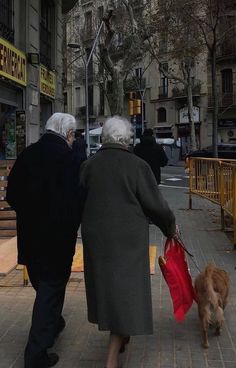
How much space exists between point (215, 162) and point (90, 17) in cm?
3469

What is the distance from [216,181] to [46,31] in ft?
25.3

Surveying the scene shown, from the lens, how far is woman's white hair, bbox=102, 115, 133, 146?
3621 millimetres

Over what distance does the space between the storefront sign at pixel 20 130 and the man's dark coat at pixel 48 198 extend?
8.77m

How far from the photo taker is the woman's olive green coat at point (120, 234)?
349 centimetres

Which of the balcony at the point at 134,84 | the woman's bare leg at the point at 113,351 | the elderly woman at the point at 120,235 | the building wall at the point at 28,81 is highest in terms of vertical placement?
the balcony at the point at 134,84

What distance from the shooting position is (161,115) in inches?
1959

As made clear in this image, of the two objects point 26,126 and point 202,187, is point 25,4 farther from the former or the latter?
point 202,187

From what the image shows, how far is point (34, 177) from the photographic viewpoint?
370cm

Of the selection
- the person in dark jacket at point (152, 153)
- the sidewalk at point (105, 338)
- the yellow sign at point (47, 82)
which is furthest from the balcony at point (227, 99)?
the sidewalk at point (105, 338)

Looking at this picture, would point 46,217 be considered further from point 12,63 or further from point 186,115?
point 186,115

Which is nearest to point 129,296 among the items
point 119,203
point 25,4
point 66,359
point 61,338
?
point 119,203

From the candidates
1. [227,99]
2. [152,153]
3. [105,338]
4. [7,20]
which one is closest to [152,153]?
[152,153]

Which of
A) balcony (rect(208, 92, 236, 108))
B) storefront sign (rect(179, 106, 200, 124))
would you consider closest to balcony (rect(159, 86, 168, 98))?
storefront sign (rect(179, 106, 200, 124))

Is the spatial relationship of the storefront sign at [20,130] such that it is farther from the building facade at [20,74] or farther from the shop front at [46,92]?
the shop front at [46,92]
